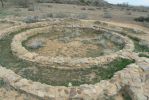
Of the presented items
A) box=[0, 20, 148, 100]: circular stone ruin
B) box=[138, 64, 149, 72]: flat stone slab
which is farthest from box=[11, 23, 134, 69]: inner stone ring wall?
box=[138, 64, 149, 72]: flat stone slab

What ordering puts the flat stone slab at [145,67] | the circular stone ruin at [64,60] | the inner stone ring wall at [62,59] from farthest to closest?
the inner stone ring wall at [62,59] → the flat stone slab at [145,67] → the circular stone ruin at [64,60]

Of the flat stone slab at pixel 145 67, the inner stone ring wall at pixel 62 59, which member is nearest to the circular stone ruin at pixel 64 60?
the inner stone ring wall at pixel 62 59

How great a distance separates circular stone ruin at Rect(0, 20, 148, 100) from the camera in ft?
33.1

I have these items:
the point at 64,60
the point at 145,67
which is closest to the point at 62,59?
the point at 64,60

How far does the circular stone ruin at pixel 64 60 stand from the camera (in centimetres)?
1008

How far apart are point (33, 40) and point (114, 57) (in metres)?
6.22

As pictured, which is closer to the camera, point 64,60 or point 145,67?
point 145,67

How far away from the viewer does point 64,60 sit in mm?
12477

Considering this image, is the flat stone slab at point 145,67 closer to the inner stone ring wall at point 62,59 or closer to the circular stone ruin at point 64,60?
the circular stone ruin at point 64,60

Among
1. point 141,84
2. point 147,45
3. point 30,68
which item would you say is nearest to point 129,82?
point 141,84

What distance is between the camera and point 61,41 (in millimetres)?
16922

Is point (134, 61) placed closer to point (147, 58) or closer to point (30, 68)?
point (147, 58)

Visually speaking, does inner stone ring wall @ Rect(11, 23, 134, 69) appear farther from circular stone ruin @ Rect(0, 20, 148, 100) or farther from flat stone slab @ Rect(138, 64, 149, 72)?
flat stone slab @ Rect(138, 64, 149, 72)

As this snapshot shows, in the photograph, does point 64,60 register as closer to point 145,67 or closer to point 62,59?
point 62,59
